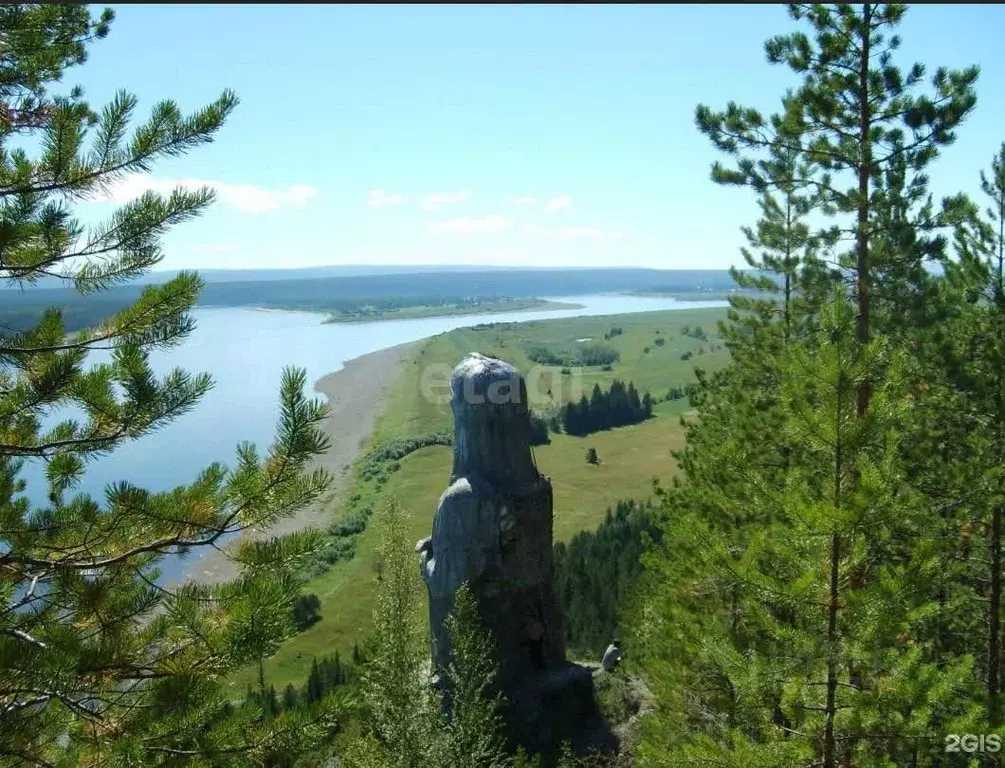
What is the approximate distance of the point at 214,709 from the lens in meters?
5.24

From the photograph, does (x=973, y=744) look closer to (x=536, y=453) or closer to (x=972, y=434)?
(x=972, y=434)

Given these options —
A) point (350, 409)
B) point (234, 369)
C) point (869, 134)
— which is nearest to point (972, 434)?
point (869, 134)

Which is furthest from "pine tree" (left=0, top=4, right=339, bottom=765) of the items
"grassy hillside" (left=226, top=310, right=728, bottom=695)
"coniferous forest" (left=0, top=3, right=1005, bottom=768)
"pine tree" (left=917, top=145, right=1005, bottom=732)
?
"pine tree" (left=917, top=145, right=1005, bottom=732)

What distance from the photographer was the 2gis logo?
6.70 meters

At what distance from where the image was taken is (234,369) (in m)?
92.3

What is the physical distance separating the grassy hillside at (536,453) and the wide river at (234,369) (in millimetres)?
8541

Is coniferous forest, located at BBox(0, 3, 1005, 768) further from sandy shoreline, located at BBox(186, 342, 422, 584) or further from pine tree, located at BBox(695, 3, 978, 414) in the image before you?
sandy shoreline, located at BBox(186, 342, 422, 584)

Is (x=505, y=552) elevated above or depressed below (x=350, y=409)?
above

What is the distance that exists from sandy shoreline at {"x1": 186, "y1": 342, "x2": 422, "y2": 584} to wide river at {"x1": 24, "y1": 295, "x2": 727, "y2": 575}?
2.55 m

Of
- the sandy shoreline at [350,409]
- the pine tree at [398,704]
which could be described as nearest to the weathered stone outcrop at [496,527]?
the pine tree at [398,704]

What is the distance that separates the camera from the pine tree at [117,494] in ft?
15.9

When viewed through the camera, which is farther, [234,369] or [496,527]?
[234,369]

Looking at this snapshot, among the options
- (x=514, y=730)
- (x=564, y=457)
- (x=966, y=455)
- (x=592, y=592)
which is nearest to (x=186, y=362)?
(x=564, y=457)

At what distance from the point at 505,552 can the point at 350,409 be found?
64.4 metres
